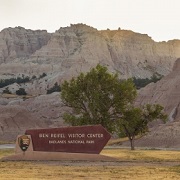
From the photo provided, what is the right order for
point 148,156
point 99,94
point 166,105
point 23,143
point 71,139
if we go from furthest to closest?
point 166,105 < point 99,94 < point 148,156 < point 71,139 < point 23,143

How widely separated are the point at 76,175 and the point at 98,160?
11930mm

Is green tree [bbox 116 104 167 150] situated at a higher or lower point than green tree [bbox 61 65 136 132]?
lower

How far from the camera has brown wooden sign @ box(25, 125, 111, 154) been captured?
3866 centimetres

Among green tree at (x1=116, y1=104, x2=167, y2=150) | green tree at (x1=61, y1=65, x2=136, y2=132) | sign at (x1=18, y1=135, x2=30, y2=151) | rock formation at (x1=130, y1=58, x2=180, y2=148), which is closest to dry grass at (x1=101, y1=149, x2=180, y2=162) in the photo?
green tree at (x1=61, y1=65, x2=136, y2=132)

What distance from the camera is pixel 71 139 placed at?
3888 centimetres

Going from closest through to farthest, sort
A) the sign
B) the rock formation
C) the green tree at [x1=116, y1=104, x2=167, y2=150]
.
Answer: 1. the sign
2. the green tree at [x1=116, y1=104, x2=167, y2=150]
3. the rock formation

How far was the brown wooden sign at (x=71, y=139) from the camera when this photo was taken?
1522 inches

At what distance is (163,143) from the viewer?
67.8 meters

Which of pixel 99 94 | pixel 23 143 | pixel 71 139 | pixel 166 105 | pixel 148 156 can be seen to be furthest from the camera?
pixel 166 105

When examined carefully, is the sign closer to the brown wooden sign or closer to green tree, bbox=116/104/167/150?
the brown wooden sign

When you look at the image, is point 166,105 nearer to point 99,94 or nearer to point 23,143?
point 99,94

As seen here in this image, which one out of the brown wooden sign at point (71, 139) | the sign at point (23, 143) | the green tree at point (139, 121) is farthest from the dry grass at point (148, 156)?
the green tree at point (139, 121)

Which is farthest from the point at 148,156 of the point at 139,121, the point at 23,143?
the point at 139,121

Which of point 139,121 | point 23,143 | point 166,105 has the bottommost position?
point 166,105
